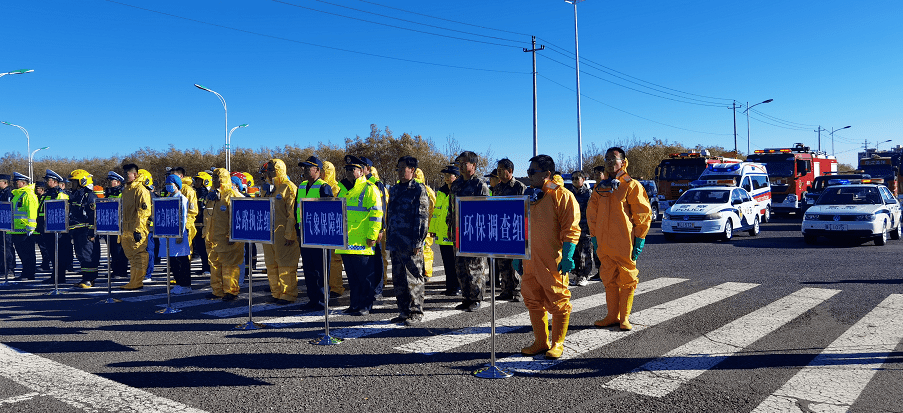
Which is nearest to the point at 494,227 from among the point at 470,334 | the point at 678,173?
the point at 470,334

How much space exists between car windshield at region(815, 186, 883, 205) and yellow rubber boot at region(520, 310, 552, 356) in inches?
555

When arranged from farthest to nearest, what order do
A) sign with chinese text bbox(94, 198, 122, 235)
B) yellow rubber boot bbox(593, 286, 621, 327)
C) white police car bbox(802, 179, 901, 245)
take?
white police car bbox(802, 179, 901, 245)
sign with chinese text bbox(94, 198, 122, 235)
yellow rubber boot bbox(593, 286, 621, 327)

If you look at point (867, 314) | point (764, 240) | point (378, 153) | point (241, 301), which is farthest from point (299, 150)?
point (867, 314)

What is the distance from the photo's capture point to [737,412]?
4215mm

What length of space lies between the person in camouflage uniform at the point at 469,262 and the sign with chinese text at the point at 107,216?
5.36m

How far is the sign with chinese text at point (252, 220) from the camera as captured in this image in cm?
738

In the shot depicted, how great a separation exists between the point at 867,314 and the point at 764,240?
10836 millimetres

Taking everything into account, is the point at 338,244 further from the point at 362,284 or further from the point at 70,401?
the point at 70,401

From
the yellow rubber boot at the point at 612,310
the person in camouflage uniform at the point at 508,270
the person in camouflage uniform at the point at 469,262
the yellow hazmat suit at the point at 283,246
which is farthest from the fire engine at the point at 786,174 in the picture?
the yellow hazmat suit at the point at 283,246

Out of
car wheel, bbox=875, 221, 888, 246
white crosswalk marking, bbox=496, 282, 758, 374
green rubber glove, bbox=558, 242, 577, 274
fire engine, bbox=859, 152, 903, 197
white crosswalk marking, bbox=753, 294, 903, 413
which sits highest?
fire engine, bbox=859, 152, 903, 197

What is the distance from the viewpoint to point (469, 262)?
7.95 meters

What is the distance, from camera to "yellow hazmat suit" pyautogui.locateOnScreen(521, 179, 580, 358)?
535 centimetres

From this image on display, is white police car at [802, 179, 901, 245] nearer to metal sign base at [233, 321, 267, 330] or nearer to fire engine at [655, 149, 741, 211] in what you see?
fire engine at [655, 149, 741, 211]

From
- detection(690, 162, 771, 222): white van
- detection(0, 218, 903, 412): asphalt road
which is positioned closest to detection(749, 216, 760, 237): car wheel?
detection(690, 162, 771, 222): white van
